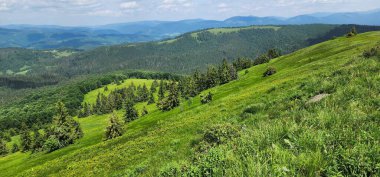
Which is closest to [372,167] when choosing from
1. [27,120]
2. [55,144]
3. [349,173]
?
[349,173]

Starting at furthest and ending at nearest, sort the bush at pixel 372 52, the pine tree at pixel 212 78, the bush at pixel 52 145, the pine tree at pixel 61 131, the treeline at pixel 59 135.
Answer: the pine tree at pixel 212 78
the pine tree at pixel 61 131
the treeline at pixel 59 135
the bush at pixel 52 145
the bush at pixel 372 52

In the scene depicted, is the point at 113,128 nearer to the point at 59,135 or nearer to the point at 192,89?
the point at 59,135

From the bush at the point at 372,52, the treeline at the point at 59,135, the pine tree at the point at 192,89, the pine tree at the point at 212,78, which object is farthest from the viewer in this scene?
the pine tree at the point at 192,89

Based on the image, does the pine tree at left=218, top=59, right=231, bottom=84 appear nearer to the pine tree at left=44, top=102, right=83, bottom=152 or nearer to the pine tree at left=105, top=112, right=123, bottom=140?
the pine tree at left=105, top=112, right=123, bottom=140

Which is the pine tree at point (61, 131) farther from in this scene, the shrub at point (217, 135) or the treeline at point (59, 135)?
the shrub at point (217, 135)

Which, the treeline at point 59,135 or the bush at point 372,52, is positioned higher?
the bush at point 372,52

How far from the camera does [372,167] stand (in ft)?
19.0

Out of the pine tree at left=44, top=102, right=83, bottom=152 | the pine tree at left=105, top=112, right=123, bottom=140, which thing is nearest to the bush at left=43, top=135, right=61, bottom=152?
the pine tree at left=44, top=102, right=83, bottom=152

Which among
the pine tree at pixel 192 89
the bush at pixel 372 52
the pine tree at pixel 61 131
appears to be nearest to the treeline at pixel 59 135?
the pine tree at pixel 61 131

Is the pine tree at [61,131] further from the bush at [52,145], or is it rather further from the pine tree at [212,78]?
the pine tree at [212,78]

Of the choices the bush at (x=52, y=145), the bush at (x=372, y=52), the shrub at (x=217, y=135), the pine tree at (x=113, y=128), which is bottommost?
the bush at (x=52, y=145)

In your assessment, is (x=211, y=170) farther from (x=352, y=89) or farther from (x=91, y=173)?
(x=91, y=173)

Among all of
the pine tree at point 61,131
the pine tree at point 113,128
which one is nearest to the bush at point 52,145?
the pine tree at point 61,131

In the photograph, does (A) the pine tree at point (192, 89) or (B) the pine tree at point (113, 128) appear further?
(A) the pine tree at point (192, 89)
